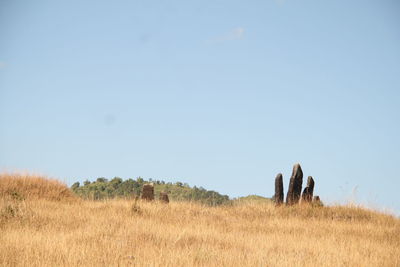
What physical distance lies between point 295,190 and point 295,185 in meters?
0.23

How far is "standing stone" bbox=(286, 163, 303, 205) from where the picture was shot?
1809cm

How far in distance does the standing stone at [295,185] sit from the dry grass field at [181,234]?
935mm

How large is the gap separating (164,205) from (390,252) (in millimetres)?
8250

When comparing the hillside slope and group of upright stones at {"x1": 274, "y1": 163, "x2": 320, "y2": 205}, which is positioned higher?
group of upright stones at {"x1": 274, "y1": 163, "x2": 320, "y2": 205}

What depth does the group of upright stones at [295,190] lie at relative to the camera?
18.1 metres

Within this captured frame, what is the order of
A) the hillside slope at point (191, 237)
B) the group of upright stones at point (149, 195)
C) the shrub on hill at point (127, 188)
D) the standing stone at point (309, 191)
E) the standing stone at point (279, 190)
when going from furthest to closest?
the shrub on hill at point (127, 188)
the standing stone at point (309, 191)
the standing stone at point (279, 190)
the group of upright stones at point (149, 195)
the hillside slope at point (191, 237)

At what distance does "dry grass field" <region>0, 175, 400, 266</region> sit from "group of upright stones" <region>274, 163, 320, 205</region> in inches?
32.2

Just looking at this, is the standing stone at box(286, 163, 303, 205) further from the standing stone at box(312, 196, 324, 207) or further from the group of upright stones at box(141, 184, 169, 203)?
the group of upright stones at box(141, 184, 169, 203)

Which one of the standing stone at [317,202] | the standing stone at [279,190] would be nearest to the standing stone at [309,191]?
the standing stone at [317,202]

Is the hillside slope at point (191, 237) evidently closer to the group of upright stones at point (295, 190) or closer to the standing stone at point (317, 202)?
the standing stone at point (317, 202)

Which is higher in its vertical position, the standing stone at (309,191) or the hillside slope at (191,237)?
the standing stone at (309,191)

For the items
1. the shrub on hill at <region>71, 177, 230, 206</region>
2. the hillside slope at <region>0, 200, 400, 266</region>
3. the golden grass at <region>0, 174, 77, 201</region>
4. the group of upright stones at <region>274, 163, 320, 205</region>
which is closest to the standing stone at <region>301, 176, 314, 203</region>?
the group of upright stones at <region>274, 163, 320, 205</region>

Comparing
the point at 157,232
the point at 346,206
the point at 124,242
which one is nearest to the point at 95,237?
the point at 124,242

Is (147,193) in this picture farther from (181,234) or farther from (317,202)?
(181,234)
